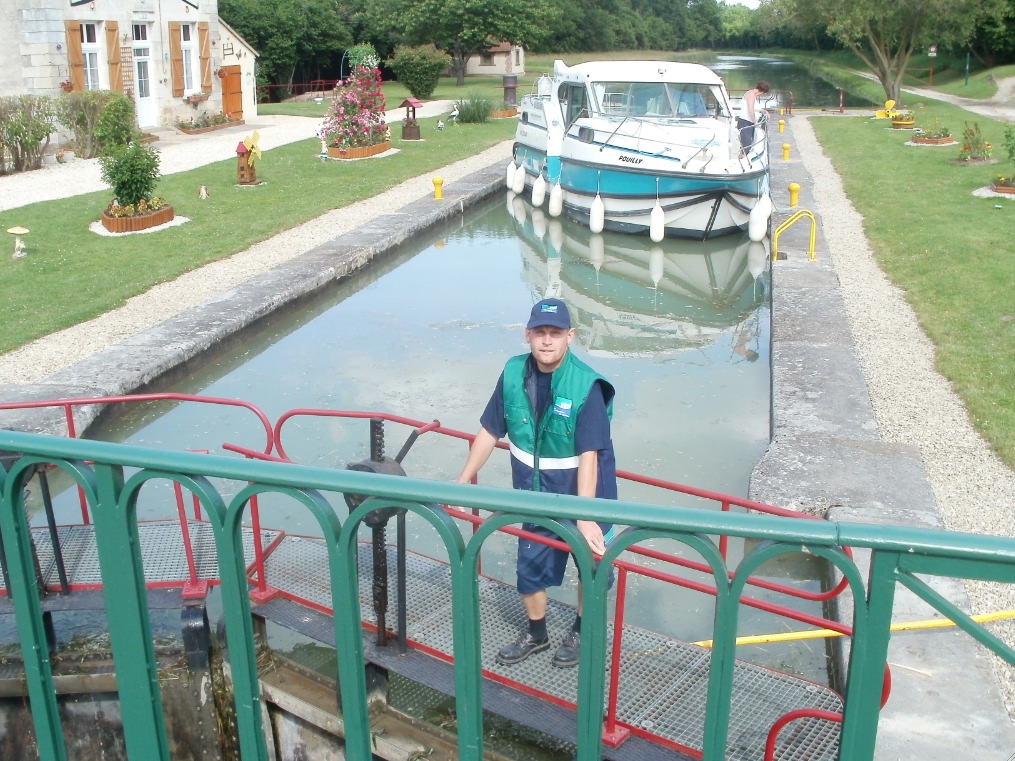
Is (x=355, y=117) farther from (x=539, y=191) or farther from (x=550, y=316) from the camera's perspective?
(x=550, y=316)

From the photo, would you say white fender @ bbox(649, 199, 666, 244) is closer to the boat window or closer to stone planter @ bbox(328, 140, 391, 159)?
the boat window

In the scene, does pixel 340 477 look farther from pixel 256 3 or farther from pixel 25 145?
pixel 256 3

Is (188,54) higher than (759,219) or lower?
higher

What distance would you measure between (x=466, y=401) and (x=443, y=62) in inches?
1252

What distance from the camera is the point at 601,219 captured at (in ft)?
52.2

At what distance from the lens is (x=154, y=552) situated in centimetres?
534

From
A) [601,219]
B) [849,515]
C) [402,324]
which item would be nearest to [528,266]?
[601,219]

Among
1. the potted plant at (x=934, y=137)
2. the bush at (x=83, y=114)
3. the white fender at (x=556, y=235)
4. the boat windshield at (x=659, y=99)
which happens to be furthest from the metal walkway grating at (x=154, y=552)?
the potted plant at (x=934, y=137)

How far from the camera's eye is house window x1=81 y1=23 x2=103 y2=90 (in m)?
23.7

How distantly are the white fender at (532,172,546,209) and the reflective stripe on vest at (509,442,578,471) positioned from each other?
14237 millimetres

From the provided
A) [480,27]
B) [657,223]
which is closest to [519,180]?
[657,223]

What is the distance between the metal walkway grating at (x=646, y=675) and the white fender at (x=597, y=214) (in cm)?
1143

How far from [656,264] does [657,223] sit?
933 mm

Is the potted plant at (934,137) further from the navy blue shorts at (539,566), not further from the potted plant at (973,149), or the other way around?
the navy blue shorts at (539,566)
